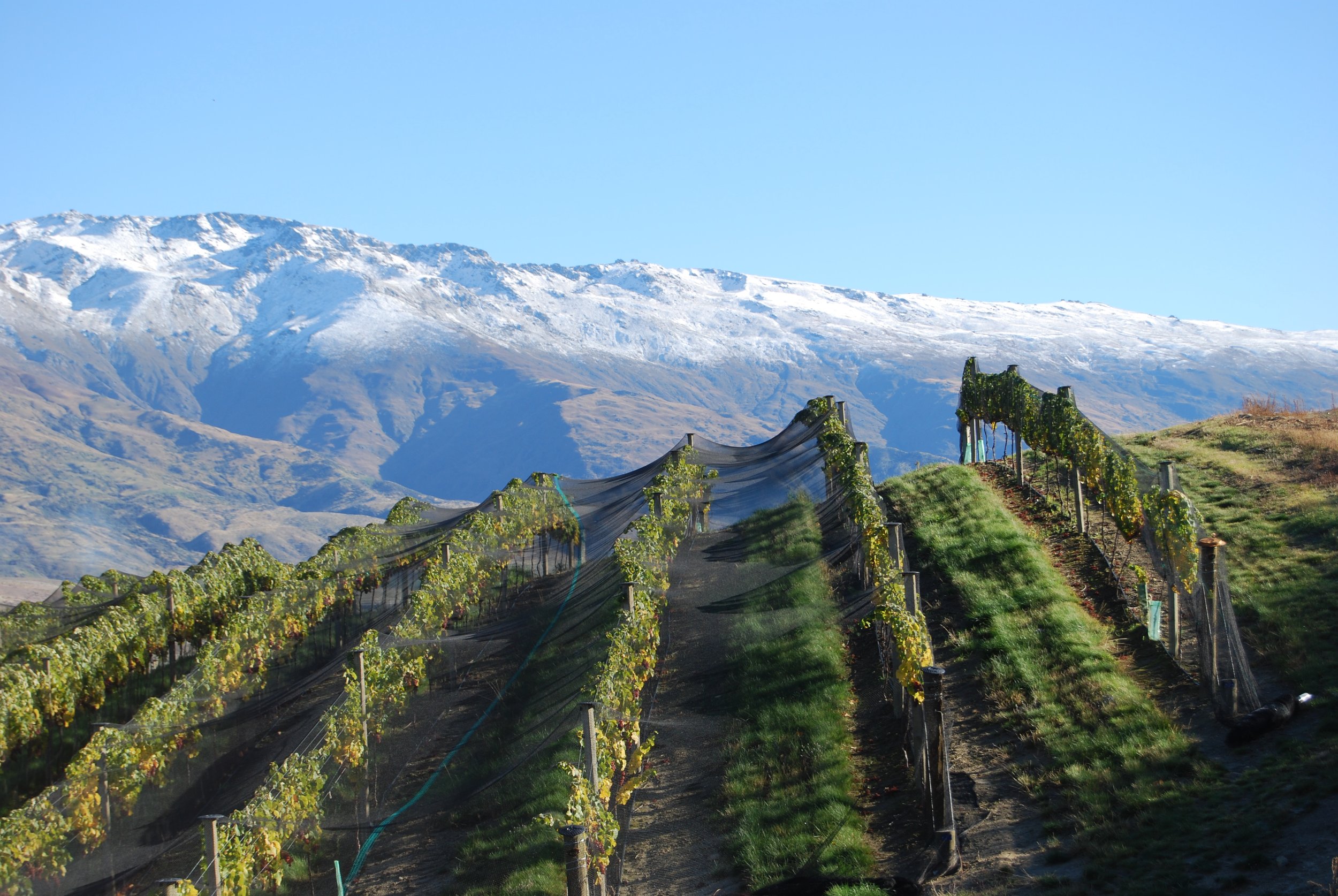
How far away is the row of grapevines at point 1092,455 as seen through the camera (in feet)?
38.4

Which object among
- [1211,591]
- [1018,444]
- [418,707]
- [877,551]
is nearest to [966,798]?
[1211,591]

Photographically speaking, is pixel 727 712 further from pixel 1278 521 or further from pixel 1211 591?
pixel 1278 521

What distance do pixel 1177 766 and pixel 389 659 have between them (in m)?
9.28

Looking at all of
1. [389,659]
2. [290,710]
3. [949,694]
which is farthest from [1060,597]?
[290,710]

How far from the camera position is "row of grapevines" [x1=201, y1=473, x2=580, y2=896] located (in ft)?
33.1

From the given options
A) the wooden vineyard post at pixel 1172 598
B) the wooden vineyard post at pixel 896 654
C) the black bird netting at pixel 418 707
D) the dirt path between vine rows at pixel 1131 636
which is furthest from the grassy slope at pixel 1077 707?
the black bird netting at pixel 418 707

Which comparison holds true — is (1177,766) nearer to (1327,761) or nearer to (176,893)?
(1327,761)

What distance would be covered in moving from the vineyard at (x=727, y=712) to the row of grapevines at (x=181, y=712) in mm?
50

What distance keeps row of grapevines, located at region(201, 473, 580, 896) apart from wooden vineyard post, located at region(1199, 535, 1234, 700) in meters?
8.75

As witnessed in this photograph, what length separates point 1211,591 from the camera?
10602 millimetres

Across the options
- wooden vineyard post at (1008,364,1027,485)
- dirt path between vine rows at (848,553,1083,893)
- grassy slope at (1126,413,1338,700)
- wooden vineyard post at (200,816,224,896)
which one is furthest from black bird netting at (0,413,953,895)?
grassy slope at (1126,413,1338,700)

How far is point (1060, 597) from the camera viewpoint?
1371 cm

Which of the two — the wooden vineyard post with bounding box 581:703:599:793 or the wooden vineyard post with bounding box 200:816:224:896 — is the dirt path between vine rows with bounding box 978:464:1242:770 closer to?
the wooden vineyard post with bounding box 581:703:599:793

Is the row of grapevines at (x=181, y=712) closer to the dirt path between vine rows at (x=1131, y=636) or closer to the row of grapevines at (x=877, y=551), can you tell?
the row of grapevines at (x=877, y=551)
